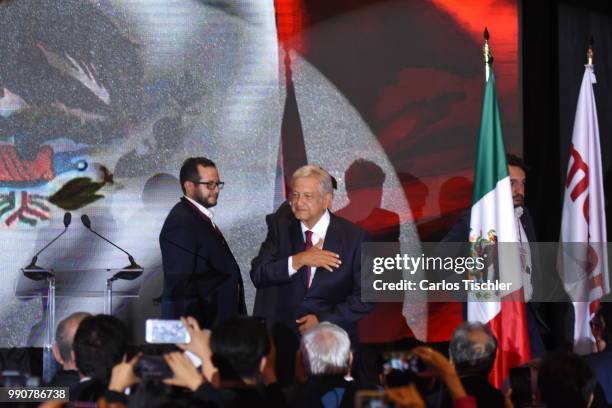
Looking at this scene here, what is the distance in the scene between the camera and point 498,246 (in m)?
5.80

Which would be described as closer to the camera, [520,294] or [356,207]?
[520,294]

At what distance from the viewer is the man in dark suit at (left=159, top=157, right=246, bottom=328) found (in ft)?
18.7

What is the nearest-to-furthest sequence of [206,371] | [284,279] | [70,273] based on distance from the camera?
[206,371]
[284,279]
[70,273]

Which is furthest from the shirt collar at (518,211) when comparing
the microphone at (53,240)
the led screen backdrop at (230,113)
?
the microphone at (53,240)

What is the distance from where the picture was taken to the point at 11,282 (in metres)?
6.38

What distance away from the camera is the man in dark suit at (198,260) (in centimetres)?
569

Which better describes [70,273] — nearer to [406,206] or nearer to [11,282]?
[11,282]

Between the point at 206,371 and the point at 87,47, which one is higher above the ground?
the point at 87,47

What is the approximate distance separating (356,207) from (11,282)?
2.04 meters

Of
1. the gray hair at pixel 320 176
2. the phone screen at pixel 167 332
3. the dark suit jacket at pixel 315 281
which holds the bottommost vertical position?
the phone screen at pixel 167 332

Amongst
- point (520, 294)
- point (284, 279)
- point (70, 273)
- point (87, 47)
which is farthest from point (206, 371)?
point (87, 47)

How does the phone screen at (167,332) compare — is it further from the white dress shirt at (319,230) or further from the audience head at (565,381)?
the white dress shirt at (319,230)

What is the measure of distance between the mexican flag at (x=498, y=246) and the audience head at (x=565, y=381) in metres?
2.26

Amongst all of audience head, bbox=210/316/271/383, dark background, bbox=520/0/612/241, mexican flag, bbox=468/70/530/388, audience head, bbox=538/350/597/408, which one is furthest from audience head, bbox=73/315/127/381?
dark background, bbox=520/0/612/241
